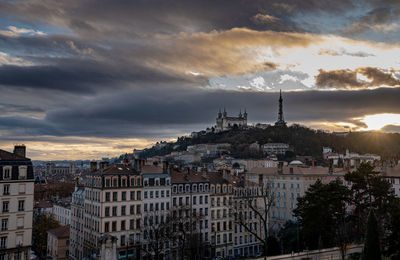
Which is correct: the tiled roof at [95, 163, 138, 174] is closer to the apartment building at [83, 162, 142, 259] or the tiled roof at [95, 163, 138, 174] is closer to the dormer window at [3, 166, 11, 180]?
the apartment building at [83, 162, 142, 259]

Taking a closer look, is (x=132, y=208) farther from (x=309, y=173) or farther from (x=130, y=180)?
(x=309, y=173)

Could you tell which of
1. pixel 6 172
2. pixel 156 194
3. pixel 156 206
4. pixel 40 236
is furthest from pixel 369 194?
pixel 40 236

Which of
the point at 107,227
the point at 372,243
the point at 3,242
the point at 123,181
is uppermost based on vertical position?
the point at 123,181

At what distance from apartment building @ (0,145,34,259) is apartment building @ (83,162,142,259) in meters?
11.8

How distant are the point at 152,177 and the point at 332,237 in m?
28.9

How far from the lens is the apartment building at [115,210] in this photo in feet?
177

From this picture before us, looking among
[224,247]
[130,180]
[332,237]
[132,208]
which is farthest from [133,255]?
[332,237]

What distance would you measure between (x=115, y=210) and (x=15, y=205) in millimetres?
15598

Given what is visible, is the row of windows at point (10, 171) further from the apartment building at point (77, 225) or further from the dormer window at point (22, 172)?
the apartment building at point (77, 225)

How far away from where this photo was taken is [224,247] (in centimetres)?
6625

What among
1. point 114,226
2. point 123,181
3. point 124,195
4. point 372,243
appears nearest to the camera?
point 372,243

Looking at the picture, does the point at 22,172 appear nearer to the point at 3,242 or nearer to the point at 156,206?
the point at 3,242

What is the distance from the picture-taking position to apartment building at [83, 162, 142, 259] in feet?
177

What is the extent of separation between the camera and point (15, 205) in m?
42.8
